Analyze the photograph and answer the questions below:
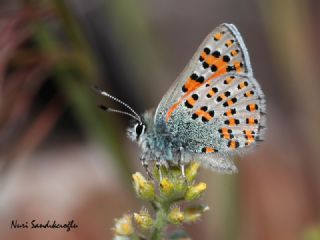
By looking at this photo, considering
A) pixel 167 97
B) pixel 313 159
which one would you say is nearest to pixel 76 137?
pixel 313 159

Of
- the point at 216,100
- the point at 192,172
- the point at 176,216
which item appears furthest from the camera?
the point at 216,100

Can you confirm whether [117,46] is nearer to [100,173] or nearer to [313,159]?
[100,173]

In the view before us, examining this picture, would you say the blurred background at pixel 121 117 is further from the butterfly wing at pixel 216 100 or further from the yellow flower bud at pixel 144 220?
the yellow flower bud at pixel 144 220

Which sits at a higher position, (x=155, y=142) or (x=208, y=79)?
(x=208, y=79)

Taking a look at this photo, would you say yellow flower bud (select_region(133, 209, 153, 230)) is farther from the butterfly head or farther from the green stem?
the butterfly head

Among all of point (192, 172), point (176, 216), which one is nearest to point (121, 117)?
point (192, 172)

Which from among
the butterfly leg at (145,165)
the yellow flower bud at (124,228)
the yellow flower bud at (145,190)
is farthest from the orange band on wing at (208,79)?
the yellow flower bud at (124,228)

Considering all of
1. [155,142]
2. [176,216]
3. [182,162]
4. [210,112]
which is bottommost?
[176,216]

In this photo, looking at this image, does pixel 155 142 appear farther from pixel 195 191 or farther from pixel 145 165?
pixel 195 191
